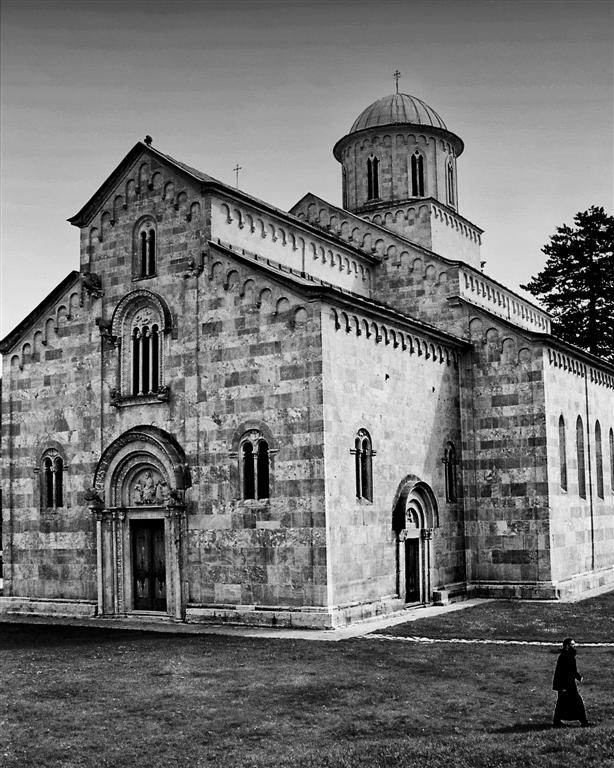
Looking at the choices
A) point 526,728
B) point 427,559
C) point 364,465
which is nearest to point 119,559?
point 364,465

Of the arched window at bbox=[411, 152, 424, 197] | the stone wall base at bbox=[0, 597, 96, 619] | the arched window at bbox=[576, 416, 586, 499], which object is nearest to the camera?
the stone wall base at bbox=[0, 597, 96, 619]

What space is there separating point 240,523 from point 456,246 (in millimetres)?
16772

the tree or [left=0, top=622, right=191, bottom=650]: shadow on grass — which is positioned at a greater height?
the tree

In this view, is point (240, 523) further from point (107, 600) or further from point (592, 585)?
point (592, 585)

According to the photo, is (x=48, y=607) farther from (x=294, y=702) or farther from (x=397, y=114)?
(x=397, y=114)

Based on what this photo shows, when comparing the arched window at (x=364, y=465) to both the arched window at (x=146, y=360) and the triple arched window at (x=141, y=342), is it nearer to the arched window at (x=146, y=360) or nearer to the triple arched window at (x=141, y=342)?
the triple arched window at (x=141, y=342)

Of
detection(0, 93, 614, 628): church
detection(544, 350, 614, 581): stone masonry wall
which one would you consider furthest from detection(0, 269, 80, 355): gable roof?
detection(544, 350, 614, 581): stone masonry wall

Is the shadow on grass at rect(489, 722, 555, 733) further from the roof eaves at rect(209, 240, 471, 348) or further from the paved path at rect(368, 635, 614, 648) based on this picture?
the roof eaves at rect(209, 240, 471, 348)

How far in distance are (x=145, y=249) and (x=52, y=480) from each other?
721 centimetres

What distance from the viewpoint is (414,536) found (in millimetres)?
26531

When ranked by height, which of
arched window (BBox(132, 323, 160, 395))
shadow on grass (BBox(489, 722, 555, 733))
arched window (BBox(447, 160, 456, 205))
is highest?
arched window (BBox(447, 160, 456, 205))

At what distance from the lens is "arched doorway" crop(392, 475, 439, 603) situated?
84.1 feet

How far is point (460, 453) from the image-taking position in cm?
2928

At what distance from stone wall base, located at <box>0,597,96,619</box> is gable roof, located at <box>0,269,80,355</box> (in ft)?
24.3
